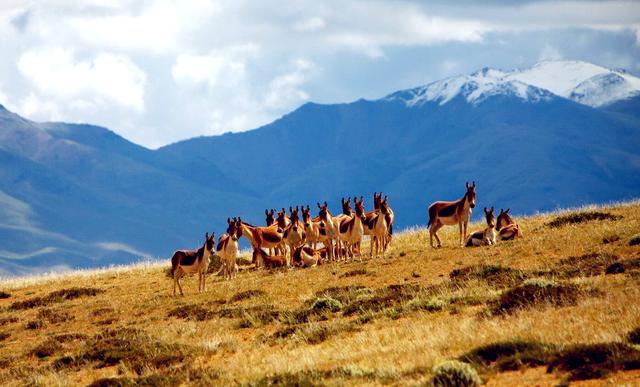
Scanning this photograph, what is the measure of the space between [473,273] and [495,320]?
7.11 m

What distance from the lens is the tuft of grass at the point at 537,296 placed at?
2046cm

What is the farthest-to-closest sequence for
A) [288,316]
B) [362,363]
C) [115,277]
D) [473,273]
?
1. [115,277]
2. [473,273]
3. [288,316]
4. [362,363]

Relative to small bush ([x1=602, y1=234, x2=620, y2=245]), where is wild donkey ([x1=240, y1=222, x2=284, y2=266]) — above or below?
above

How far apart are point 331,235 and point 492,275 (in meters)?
12.9

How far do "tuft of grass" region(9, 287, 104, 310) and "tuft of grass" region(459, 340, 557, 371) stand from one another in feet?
69.1

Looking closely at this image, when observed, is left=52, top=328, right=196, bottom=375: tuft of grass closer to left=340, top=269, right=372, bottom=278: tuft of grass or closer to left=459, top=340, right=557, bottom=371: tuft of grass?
left=459, top=340, right=557, bottom=371: tuft of grass

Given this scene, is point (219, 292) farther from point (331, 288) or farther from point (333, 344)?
point (333, 344)

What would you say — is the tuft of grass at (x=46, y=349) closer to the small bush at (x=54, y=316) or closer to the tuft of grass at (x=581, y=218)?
the small bush at (x=54, y=316)

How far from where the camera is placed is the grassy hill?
17125 mm

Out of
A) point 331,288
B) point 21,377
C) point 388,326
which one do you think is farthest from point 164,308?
point 388,326

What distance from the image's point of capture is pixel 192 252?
33.5m

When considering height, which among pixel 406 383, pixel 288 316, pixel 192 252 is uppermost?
pixel 192 252

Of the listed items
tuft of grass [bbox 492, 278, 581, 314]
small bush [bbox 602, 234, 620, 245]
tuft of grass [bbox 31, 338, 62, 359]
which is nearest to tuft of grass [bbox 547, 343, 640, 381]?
tuft of grass [bbox 492, 278, 581, 314]

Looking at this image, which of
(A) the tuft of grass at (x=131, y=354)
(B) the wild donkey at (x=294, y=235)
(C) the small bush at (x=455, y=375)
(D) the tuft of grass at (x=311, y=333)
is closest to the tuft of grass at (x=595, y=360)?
(C) the small bush at (x=455, y=375)
